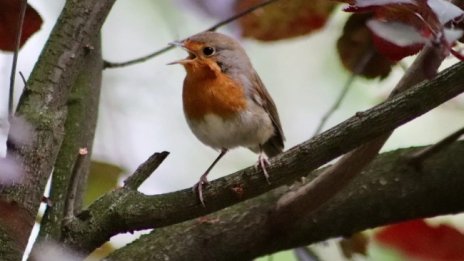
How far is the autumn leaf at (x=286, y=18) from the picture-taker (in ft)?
5.94

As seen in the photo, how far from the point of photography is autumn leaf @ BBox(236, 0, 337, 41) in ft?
5.94

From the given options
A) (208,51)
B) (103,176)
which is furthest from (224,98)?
(103,176)

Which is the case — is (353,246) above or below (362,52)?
below

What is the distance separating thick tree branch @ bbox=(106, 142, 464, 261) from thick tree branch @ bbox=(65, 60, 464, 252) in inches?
9.0

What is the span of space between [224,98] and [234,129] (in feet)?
0.25

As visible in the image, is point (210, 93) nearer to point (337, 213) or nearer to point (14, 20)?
point (337, 213)

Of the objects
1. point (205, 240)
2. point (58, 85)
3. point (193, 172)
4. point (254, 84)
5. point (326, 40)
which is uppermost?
point (326, 40)

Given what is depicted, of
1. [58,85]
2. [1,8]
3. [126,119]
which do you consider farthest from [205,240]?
[126,119]

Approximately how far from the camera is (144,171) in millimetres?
1406

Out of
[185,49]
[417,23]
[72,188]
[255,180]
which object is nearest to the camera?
[417,23]

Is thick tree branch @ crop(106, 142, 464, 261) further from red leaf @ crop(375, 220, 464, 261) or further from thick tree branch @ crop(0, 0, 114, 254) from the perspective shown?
thick tree branch @ crop(0, 0, 114, 254)

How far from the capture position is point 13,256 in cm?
126

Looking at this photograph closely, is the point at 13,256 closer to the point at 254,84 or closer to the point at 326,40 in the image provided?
the point at 254,84

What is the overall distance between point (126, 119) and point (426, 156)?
127 cm
